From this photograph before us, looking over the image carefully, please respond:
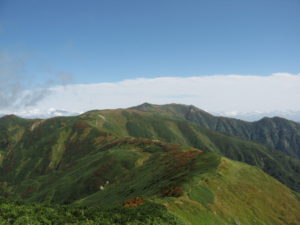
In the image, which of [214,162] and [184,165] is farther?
[184,165]

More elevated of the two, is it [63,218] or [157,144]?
[63,218]

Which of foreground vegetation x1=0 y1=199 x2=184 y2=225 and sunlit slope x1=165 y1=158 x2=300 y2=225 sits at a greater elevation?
foreground vegetation x1=0 y1=199 x2=184 y2=225

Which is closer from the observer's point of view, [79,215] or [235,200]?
[79,215]

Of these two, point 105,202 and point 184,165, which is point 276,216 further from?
point 105,202

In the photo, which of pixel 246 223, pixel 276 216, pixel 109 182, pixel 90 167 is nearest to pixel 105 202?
pixel 109 182

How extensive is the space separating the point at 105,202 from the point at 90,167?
216 feet

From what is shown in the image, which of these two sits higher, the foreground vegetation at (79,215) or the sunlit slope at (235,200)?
the foreground vegetation at (79,215)

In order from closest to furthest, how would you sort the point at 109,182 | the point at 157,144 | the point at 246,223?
the point at 246,223
the point at 109,182
the point at 157,144

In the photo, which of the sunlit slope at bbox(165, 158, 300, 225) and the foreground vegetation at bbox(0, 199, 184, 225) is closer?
the foreground vegetation at bbox(0, 199, 184, 225)

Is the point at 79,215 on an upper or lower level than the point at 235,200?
upper

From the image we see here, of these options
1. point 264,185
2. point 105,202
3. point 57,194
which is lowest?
point 57,194

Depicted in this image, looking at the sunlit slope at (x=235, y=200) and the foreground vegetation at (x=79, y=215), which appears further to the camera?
the sunlit slope at (x=235, y=200)

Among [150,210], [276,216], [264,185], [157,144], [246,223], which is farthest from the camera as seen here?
[157,144]

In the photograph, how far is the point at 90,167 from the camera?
142 m
